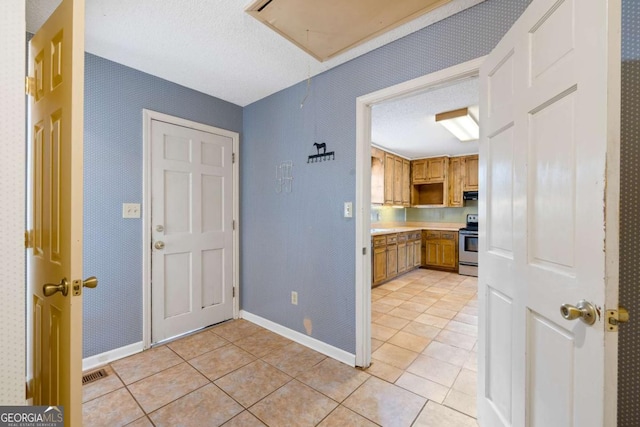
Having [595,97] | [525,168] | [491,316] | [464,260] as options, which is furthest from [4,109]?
[464,260]

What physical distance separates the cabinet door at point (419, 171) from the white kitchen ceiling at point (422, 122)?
33cm

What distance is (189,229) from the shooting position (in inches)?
105

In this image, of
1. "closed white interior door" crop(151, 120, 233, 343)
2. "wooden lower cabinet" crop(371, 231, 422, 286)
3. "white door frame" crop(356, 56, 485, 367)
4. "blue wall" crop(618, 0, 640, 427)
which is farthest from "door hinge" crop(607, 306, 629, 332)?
"wooden lower cabinet" crop(371, 231, 422, 286)

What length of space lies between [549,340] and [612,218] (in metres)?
0.52

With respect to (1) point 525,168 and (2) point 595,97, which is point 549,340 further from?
(2) point 595,97

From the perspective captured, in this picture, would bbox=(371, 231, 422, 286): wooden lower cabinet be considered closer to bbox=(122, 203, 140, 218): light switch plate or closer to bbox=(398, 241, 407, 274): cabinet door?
bbox=(398, 241, 407, 274): cabinet door

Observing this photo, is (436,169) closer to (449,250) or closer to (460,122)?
(449,250)

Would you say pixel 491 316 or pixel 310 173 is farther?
pixel 310 173

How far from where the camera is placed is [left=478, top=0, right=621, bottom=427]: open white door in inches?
29.1

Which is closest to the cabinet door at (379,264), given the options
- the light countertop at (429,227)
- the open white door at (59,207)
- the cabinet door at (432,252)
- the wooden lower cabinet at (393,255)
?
the wooden lower cabinet at (393,255)

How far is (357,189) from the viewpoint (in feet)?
6.89

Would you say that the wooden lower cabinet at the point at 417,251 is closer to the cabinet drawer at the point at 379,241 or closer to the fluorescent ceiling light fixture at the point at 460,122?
the cabinet drawer at the point at 379,241

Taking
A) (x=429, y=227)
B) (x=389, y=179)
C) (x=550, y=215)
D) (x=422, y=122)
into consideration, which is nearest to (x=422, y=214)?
(x=429, y=227)

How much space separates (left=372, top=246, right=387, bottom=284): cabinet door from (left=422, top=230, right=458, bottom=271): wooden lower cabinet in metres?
1.74
